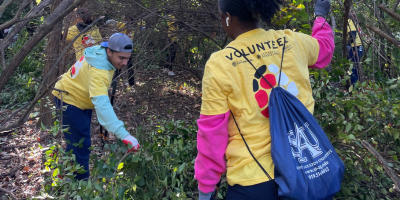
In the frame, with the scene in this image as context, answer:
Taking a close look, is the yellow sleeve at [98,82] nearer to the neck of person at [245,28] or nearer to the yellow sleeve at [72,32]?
the neck of person at [245,28]

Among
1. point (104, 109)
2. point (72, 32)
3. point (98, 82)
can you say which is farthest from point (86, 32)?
point (104, 109)

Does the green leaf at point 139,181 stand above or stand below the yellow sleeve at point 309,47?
below

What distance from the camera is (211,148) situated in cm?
141

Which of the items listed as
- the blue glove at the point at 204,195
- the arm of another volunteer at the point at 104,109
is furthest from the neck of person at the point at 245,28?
the arm of another volunteer at the point at 104,109

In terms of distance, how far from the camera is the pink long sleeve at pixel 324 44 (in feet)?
5.44

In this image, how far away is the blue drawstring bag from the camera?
125 cm

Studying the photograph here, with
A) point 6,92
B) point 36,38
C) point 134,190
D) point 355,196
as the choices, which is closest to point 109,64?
point 36,38

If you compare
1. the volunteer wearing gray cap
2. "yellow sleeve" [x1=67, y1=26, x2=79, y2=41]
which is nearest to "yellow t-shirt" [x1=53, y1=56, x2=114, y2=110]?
the volunteer wearing gray cap

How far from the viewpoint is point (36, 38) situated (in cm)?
184

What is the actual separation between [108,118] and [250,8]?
163cm

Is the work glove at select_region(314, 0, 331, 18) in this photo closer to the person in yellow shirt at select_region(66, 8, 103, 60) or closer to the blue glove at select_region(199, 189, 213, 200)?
the blue glove at select_region(199, 189, 213, 200)

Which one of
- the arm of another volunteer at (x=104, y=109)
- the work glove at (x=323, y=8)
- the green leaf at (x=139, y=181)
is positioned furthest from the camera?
the arm of another volunteer at (x=104, y=109)

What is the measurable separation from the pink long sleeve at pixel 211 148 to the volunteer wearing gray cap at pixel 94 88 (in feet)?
3.08

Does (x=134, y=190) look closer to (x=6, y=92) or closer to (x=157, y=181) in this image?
(x=157, y=181)
